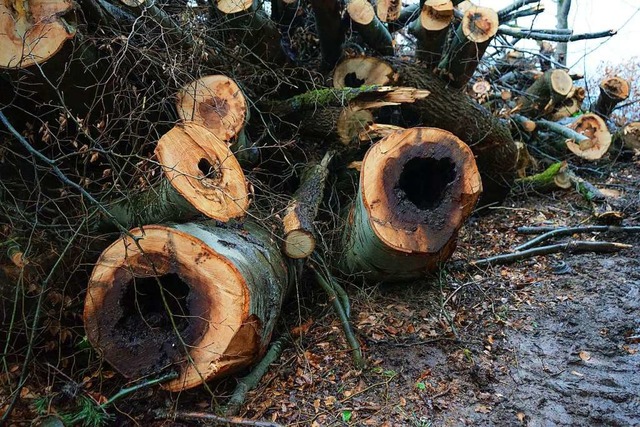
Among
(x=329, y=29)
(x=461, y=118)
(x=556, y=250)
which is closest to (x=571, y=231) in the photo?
(x=556, y=250)

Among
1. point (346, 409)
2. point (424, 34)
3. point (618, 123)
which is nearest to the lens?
point (346, 409)

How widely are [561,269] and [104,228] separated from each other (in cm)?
333

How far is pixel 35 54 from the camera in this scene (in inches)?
100

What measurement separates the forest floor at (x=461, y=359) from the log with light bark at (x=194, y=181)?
894 millimetres

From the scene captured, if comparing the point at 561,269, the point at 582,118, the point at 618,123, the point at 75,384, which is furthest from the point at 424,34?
the point at 618,123

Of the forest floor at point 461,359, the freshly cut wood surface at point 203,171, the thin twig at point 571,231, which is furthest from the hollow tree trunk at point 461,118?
the freshly cut wood surface at point 203,171

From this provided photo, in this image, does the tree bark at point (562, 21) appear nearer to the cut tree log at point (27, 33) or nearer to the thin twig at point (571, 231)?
the thin twig at point (571, 231)

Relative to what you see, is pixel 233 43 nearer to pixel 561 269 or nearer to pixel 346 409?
pixel 346 409

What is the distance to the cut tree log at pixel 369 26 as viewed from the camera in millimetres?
4086

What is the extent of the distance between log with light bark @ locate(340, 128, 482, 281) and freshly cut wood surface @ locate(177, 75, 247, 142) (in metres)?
0.95

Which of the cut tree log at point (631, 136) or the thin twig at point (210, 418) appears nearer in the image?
the thin twig at point (210, 418)

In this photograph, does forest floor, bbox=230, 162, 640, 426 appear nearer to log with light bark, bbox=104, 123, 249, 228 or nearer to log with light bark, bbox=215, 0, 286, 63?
log with light bark, bbox=104, 123, 249, 228

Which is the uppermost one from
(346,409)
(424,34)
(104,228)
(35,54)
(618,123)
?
(424,34)

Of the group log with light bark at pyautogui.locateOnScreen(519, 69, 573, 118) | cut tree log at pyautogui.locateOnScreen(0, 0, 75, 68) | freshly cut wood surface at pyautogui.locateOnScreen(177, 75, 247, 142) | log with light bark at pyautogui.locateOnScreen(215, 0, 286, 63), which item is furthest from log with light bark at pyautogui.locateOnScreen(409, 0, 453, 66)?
cut tree log at pyautogui.locateOnScreen(0, 0, 75, 68)
